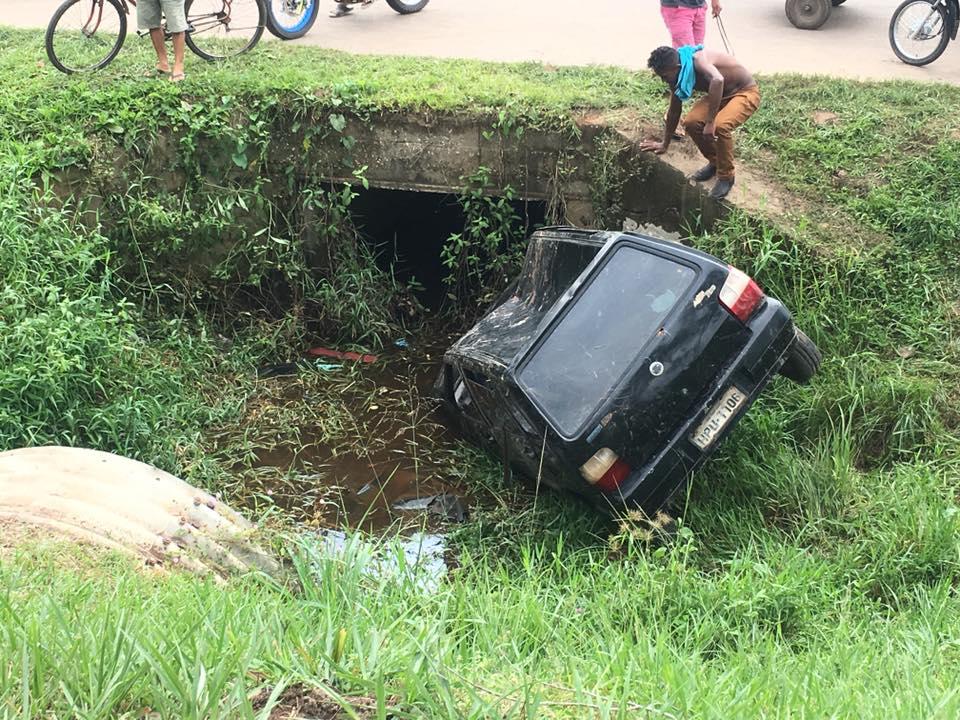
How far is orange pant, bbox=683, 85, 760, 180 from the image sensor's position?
5734mm

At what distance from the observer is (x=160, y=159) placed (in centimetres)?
679

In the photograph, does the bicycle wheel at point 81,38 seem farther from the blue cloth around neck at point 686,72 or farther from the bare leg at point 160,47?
the blue cloth around neck at point 686,72

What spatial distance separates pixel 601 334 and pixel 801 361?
1313mm

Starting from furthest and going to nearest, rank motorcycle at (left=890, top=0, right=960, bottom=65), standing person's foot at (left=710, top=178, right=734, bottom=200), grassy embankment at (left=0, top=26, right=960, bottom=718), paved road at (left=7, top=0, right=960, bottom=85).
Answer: paved road at (left=7, top=0, right=960, bottom=85) < motorcycle at (left=890, top=0, right=960, bottom=65) < standing person's foot at (left=710, top=178, right=734, bottom=200) < grassy embankment at (left=0, top=26, right=960, bottom=718)

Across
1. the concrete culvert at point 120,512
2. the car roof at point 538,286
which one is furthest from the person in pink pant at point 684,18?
the concrete culvert at point 120,512

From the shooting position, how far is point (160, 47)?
7160 mm

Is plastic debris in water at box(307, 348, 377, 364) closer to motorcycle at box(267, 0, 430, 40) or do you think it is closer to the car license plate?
the car license plate

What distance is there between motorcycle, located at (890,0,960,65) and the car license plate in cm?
565

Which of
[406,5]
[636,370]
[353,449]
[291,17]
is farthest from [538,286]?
[406,5]

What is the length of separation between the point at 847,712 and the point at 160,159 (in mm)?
6304

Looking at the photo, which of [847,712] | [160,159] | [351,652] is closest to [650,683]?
[847,712]

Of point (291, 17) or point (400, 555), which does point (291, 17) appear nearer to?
point (291, 17)

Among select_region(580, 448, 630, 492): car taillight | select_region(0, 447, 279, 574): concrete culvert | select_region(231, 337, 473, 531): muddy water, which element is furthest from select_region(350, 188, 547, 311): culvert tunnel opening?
select_region(0, 447, 279, 574): concrete culvert

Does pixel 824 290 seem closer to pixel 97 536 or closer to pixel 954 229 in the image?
pixel 954 229
